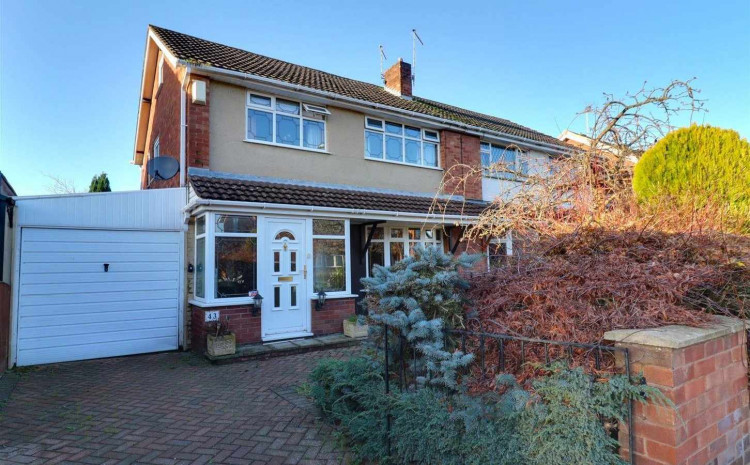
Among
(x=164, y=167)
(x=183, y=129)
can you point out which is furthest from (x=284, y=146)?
(x=164, y=167)

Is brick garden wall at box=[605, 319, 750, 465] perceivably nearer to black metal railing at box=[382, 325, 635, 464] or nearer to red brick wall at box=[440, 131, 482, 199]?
black metal railing at box=[382, 325, 635, 464]

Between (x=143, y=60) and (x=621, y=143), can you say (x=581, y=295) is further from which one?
(x=143, y=60)

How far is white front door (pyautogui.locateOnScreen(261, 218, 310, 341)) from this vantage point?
25.6 feet

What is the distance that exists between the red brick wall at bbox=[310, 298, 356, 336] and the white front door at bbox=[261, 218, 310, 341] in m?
0.18

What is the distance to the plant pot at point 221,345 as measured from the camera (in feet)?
22.1

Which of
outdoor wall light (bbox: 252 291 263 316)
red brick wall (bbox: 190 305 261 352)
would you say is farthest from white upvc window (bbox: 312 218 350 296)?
red brick wall (bbox: 190 305 261 352)

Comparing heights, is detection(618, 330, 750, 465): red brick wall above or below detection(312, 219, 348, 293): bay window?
below

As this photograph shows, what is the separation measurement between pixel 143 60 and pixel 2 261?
7863 millimetres

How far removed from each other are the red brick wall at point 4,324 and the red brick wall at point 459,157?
9434mm

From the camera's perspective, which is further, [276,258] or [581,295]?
[276,258]

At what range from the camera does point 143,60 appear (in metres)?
12.1

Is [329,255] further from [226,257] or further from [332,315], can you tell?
[226,257]

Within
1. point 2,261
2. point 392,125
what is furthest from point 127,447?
point 392,125

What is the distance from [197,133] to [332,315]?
4.44 meters
